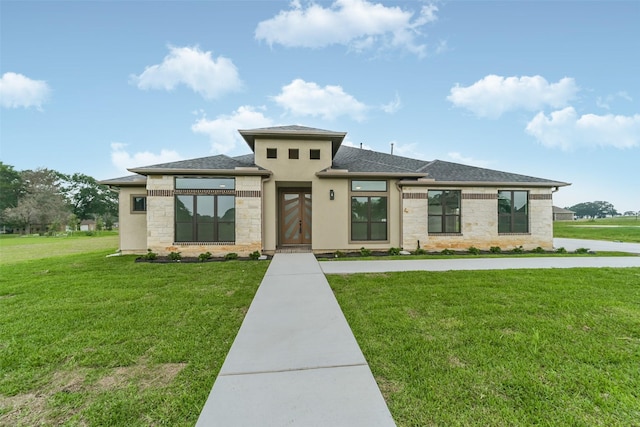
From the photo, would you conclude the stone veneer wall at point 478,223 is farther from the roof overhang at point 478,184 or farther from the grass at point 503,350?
the grass at point 503,350

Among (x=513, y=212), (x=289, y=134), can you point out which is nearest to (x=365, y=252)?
(x=289, y=134)

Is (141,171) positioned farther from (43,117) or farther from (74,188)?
(74,188)

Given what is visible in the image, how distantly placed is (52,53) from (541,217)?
23.1 metres

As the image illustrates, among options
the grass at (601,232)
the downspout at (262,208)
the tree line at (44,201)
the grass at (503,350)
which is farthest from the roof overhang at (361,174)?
the tree line at (44,201)

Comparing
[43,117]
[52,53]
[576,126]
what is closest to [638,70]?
[576,126]

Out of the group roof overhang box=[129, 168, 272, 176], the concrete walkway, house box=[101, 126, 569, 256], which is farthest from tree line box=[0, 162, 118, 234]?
the concrete walkway

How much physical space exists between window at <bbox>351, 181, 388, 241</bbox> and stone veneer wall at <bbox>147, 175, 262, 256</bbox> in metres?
3.97

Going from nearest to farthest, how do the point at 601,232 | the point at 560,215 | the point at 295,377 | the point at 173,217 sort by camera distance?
the point at 295,377 < the point at 173,217 < the point at 601,232 < the point at 560,215

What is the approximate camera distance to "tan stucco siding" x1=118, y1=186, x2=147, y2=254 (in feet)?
34.2

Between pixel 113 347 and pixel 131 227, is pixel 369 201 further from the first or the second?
pixel 131 227

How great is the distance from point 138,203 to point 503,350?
12907mm

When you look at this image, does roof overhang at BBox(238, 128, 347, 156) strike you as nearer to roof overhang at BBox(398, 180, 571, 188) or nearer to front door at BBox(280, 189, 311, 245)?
front door at BBox(280, 189, 311, 245)

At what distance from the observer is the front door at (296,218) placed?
35.9 ft

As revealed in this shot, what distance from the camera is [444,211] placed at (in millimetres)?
10812
